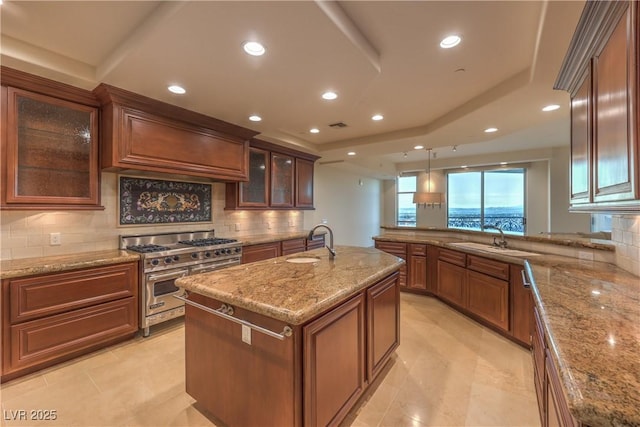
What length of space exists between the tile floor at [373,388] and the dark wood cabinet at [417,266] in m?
1.34

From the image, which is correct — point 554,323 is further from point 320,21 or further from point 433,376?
point 320,21

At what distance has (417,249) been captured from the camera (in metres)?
4.21

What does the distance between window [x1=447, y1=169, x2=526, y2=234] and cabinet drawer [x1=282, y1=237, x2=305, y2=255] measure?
4.88m

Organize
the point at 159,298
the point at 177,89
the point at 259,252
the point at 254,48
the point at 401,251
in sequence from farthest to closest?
the point at 401,251, the point at 259,252, the point at 159,298, the point at 177,89, the point at 254,48

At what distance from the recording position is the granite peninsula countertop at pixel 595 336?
691 mm

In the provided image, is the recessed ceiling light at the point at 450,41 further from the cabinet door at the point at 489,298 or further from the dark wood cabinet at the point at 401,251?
the dark wood cabinet at the point at 401,251

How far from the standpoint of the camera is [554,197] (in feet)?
19.8

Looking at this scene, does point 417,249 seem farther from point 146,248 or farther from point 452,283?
point 146,248

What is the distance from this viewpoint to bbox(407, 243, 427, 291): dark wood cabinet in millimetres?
4164

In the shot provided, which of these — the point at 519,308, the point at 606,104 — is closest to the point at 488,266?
the point at 519,308

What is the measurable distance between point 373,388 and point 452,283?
6.91 feet

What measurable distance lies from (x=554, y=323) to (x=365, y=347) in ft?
3.67

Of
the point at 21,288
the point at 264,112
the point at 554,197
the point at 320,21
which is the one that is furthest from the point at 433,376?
the point at 554,197

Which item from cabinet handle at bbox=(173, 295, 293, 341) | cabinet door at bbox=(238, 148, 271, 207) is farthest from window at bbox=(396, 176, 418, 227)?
cabinet handle at bbox=(173, 295, 293, 341)
